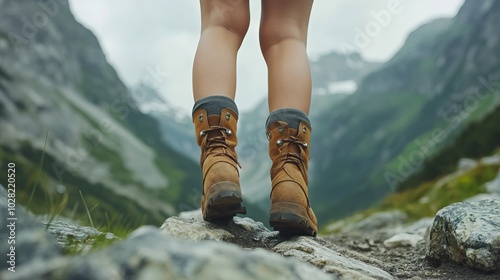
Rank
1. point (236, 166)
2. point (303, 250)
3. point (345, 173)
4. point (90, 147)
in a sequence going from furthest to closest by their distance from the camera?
1. point (345, 173)
2. point (90, 147)
3. point (236, 166)
4. point (303, 250)

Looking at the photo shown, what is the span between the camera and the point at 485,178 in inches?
481

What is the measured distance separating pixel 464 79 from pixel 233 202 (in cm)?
16165

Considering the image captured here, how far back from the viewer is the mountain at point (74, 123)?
102 m

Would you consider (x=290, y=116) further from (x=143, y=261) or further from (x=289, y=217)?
(x=143, y=261)

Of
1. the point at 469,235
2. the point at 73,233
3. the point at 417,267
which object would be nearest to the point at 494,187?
the point at 417,267

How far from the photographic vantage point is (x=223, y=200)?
259 centimetres

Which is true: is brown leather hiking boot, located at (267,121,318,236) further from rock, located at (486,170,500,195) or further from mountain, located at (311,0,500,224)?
mountain, located at (311,0,500,224)

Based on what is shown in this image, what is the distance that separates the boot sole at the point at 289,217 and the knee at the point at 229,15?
106 cm

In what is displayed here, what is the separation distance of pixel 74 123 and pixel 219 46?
4991 inches

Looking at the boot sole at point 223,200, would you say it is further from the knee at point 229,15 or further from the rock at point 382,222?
the rock at point 382,222

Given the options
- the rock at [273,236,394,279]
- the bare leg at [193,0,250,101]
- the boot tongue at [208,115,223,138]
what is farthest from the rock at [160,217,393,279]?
the bare leg at [193,0,250,101]

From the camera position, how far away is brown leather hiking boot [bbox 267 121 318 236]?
107 inches

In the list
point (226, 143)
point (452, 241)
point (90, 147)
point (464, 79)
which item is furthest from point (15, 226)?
point (464, 79)

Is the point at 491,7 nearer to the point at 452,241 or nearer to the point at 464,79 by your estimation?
the point at 464,79
